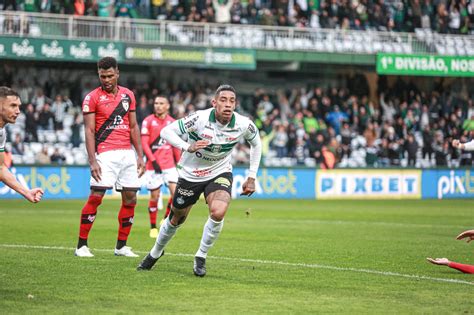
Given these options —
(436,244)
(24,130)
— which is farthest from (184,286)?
(24,130)

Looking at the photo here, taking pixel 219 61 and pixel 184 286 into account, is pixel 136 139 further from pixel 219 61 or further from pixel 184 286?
pixel 219 61

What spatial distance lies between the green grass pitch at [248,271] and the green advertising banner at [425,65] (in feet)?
59.2

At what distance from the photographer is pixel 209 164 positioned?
39.0 feet

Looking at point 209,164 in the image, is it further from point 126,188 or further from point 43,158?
point 43,158

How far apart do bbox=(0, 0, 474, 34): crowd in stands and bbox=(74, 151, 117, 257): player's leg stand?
2233cm

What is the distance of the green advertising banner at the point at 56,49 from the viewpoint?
112ft

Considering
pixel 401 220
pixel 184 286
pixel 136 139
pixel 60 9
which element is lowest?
pixel 401 220

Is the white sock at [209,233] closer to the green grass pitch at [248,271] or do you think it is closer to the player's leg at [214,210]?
the player's leg at [214,210]

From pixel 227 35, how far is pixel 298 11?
13.2ft

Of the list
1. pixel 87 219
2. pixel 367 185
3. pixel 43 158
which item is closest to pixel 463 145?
pixel 87 219

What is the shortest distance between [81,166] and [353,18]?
1497 centimetres

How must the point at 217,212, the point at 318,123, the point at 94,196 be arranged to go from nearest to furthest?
the point at 217,212 < the point at 94,196 < the point at 318,123

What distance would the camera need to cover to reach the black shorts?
Answer: 38.6 feet

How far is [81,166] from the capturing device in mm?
31297
